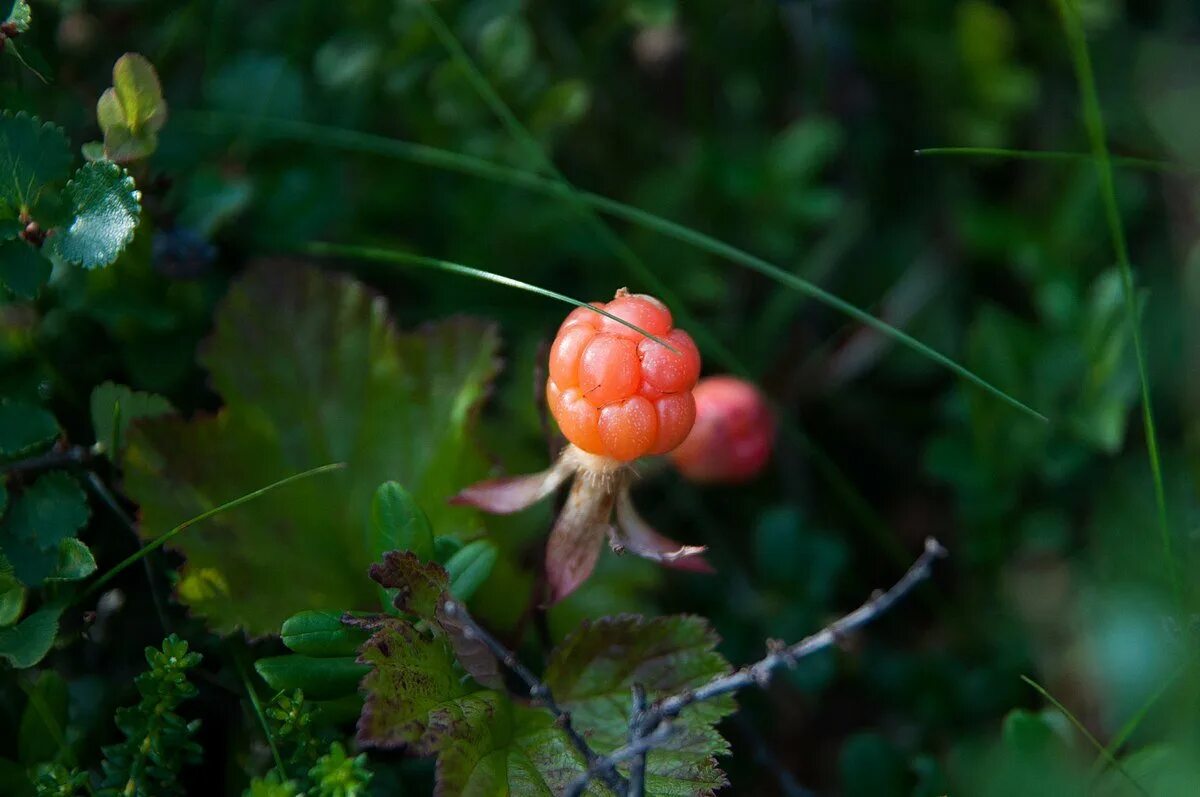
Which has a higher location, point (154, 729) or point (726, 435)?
point (154, 729)

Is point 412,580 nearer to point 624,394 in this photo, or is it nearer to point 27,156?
point 624,394

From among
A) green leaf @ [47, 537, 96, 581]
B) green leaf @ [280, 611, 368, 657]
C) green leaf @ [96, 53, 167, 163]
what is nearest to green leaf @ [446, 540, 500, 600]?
green leaf @ [280, 611, 368, 657]

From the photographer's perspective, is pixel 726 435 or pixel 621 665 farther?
pixel 726 435

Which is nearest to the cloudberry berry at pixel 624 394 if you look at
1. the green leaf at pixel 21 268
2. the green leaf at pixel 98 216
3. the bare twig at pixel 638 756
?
the bare twig at pixel 638 756

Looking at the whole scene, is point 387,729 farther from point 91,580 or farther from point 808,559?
point 808,559

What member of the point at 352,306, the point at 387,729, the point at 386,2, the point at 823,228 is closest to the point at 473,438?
the point at 352,306

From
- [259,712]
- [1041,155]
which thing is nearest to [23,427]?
[259,712]

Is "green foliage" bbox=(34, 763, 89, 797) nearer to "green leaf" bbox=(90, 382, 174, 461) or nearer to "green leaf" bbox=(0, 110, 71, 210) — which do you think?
"green leaf" bbox=(90, 382, 174, 461)

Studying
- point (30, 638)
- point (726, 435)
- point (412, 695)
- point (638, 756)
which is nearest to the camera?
Result: point (638, 756)
